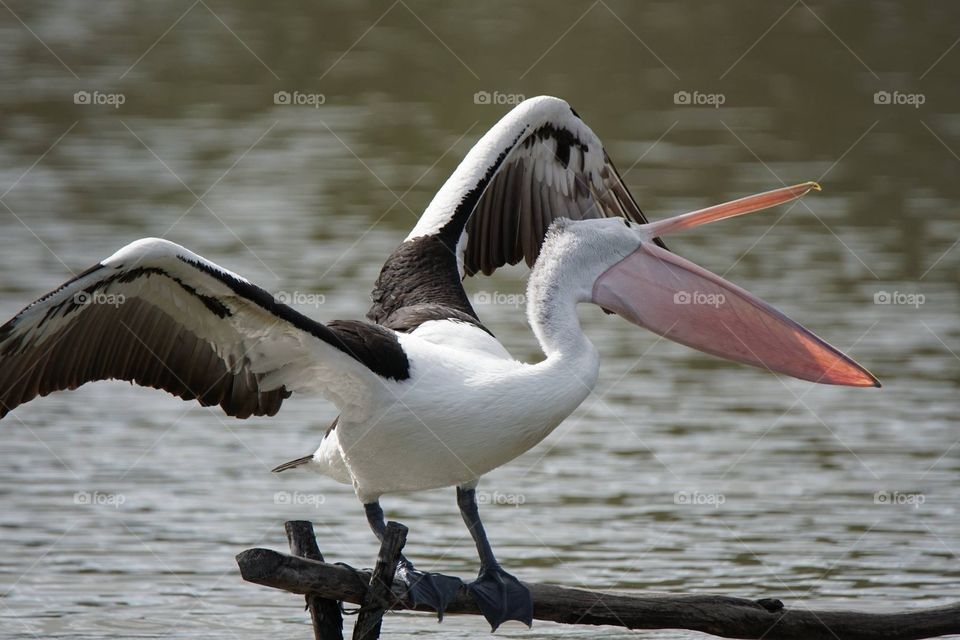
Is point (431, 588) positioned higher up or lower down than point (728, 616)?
higher up

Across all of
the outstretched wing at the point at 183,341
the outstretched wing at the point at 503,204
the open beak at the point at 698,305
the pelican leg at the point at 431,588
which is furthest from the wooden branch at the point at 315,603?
the open beak at the point at 698,305

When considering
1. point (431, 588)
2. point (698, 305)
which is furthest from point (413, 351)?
point (698, 305)

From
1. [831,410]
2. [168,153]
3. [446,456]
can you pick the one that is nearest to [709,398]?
[831,410]

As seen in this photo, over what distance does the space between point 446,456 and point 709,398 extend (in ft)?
18.3

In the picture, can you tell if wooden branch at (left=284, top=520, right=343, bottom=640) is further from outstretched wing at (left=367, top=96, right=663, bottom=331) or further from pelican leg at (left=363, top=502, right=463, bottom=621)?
outstretched wing at (left=367, top=96, right=663, bottom=331)

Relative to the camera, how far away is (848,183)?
16625 millimetres

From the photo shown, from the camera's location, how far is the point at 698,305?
22.1 ft

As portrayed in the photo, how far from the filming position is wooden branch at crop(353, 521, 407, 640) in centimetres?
610

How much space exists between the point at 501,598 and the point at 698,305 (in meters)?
1.50

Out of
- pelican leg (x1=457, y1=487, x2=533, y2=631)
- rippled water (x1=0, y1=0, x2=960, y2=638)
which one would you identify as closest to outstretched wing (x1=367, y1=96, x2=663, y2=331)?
pelican leg (x1=457, y1=487, x2=533, y2=631)

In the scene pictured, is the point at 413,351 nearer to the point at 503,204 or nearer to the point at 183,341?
the point at 183,341

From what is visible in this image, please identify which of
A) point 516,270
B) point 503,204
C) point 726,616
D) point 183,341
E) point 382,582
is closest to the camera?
point 382,582

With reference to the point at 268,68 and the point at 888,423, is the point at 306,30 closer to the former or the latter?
the point at 268,68

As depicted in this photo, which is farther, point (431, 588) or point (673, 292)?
point (673, 292)
